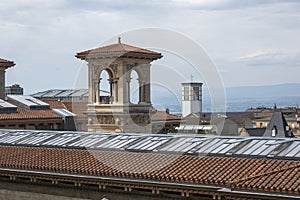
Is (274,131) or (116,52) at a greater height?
(116,52)

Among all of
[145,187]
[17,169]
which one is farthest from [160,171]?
[17,169]

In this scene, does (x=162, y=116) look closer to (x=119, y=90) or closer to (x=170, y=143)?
(x=119, y=90)

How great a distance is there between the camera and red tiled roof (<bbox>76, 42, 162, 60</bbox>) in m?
→ 32.2

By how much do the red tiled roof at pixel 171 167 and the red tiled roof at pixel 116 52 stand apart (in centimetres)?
1511

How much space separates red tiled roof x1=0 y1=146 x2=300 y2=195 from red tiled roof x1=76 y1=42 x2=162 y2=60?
15.1 meters

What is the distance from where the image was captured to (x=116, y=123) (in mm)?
31234

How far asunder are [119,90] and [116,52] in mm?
2202

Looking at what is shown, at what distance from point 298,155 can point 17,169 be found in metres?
7.53

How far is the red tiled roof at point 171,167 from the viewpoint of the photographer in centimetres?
1176

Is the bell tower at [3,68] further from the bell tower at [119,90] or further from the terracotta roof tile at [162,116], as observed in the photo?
the terracotta roof tile at [162,116]

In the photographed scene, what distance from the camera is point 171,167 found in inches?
551

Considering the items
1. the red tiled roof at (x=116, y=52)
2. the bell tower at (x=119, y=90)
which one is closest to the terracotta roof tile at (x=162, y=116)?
the bell tower at (x=119, y=90)

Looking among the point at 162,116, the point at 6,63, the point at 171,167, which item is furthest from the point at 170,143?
the point at 6,63

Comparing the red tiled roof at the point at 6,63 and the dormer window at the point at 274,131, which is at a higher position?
the red tiled roof at the point at 6,63
